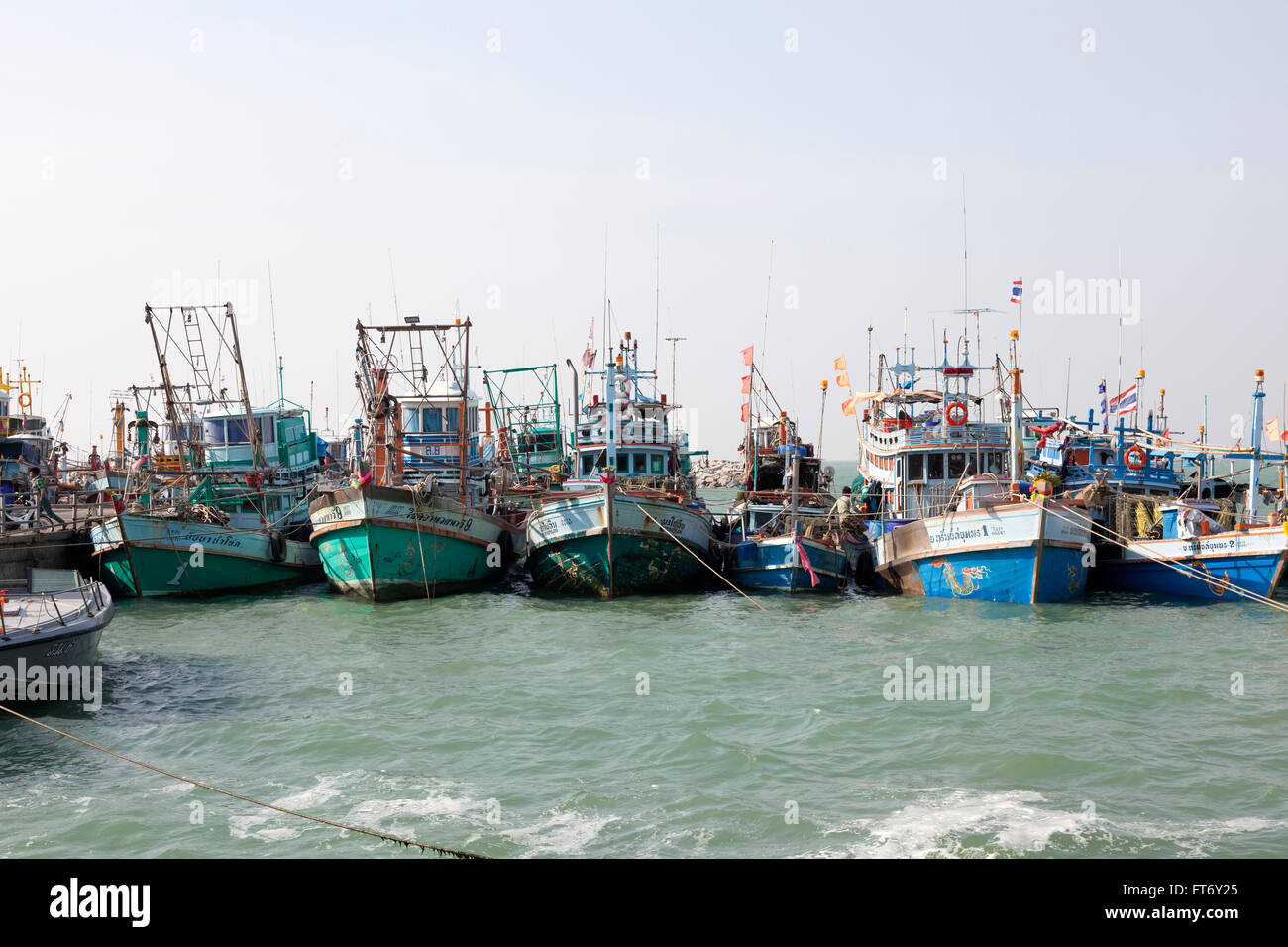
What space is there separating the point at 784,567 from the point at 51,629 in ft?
61.3

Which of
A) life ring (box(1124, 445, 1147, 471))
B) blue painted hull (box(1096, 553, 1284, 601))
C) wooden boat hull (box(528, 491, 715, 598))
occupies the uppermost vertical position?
life ring (box(1124, 445, 1147, 471))

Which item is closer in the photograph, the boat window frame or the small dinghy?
the small dinghy

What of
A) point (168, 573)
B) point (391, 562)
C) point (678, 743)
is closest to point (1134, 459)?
point (391, 562)

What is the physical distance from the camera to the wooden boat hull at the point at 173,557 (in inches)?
1147

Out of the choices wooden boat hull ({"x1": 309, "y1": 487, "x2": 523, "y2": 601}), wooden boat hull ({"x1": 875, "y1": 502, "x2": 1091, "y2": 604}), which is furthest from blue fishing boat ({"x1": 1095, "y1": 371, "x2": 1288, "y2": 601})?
wooden boat hull ({"x1": 309, "y1": 487, "x2": 523, "y2": 601})

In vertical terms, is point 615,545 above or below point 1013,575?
above

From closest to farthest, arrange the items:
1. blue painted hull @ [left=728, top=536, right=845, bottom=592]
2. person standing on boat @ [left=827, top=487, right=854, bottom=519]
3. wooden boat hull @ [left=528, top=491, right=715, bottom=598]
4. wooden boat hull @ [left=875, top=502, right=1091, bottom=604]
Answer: wooden boat hull @ [left=875, top=502, right=1091, bottom=604], wooden boat hull @ [left=528, top=491, right=715, bottom=598], blue painted hull @ [left=728, top=536, right=845, bottom=592], person standing on boat @ [left=827, top=487, right=854, bottom=519]

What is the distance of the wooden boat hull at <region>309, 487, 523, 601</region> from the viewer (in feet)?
89.3

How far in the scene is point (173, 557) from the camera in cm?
2947

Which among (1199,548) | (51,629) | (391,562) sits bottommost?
(1199,548)

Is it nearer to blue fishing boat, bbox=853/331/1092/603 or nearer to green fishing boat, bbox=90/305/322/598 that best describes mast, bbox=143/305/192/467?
green fishing boat, bbox=90/305/322/598

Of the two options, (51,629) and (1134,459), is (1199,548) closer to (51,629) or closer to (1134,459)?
(1134,459)

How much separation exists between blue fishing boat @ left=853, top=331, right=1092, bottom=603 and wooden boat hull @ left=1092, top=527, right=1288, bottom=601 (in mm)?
2574
